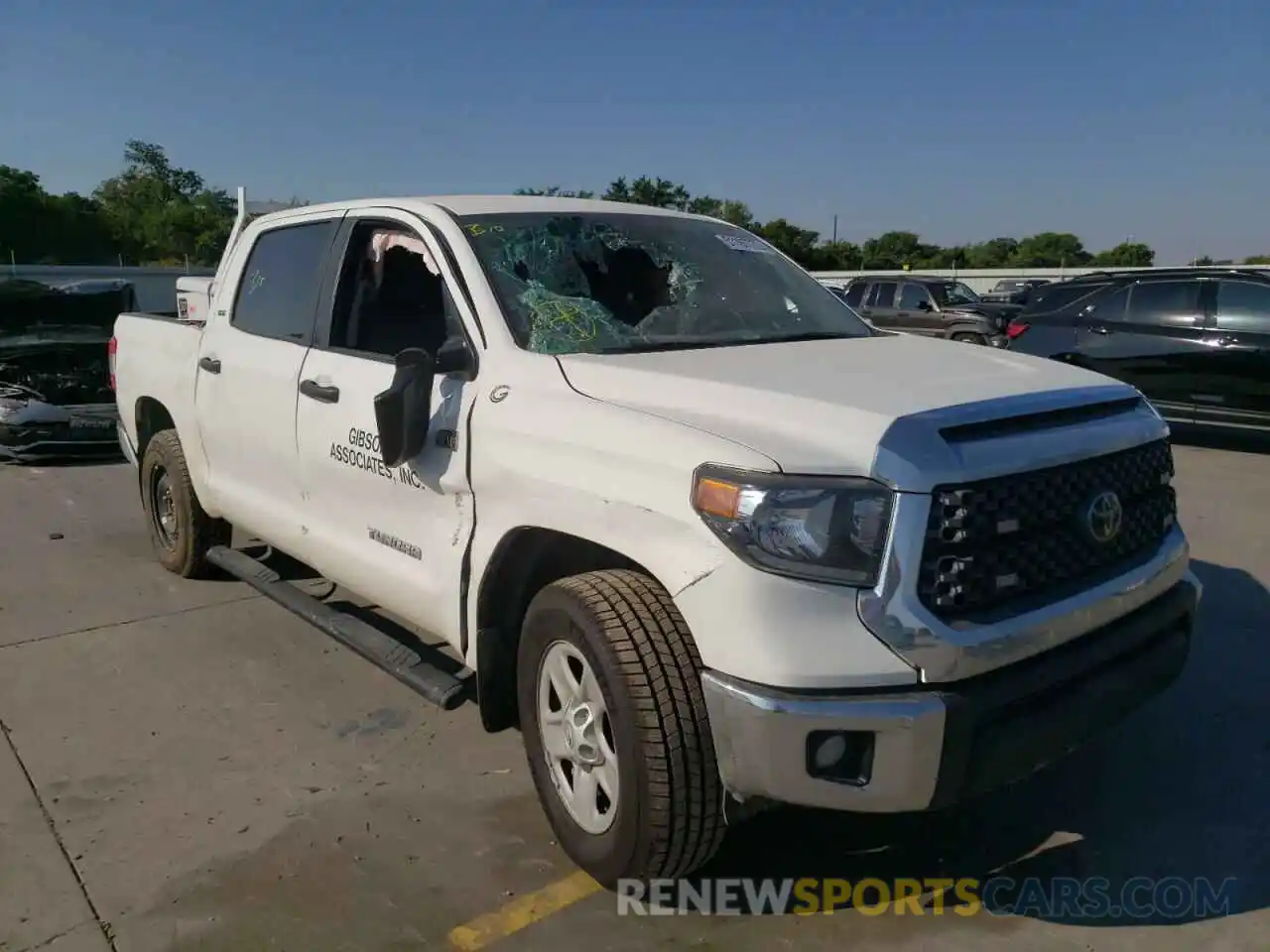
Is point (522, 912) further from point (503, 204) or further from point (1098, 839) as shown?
point (503, 204)

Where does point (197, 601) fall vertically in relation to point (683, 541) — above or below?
below

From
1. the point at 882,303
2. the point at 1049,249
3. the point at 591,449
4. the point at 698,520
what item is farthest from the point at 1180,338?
the point at 1049,249

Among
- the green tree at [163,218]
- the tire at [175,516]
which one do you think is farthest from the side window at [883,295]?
the green tree at [163,218]

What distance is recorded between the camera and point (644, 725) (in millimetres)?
2520

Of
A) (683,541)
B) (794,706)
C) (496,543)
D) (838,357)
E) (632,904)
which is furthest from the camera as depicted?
(838,357)

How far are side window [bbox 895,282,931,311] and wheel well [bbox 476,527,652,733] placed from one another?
16056 millimetres

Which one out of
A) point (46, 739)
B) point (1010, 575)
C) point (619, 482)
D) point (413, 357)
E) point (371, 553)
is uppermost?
point (413, 357)

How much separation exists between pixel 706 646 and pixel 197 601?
3873 millimetres

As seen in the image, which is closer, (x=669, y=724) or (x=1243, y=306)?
(x=669, y=724)

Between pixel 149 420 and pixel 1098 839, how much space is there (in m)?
5.21

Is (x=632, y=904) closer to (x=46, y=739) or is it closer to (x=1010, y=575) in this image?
(x=1010, y=575)

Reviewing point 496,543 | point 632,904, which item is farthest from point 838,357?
point 632,904

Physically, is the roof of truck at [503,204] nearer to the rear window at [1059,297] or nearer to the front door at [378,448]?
the front door at [378,448]

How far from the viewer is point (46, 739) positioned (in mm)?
3852
